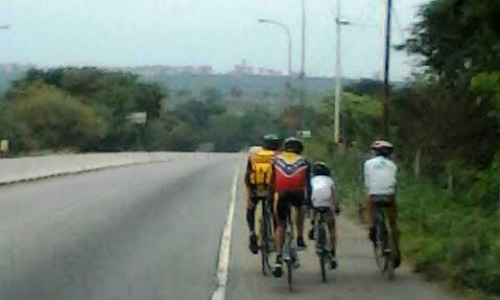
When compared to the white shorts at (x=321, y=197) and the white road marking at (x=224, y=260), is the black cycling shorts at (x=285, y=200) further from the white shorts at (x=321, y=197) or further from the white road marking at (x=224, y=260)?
the white road marking at (x=224, y=260)

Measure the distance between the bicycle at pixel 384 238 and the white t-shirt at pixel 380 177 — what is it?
3.5 inches

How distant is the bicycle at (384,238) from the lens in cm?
1558

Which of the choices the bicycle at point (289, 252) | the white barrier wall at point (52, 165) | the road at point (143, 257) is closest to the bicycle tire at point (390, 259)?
the road at point (143, 257)

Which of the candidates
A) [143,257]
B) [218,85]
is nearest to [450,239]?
[143,257]

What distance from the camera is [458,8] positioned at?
29578 millimetres

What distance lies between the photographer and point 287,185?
14.8m

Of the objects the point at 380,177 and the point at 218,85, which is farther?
the point at 218,85

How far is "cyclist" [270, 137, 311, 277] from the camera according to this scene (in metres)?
14.8

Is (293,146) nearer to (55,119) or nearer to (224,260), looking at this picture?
(224,260)

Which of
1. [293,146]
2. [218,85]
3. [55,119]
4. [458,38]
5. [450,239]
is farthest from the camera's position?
[218,85]

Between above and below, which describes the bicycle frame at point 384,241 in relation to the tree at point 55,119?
above

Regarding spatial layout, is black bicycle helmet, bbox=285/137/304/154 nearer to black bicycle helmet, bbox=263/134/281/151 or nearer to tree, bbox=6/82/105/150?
black bicycle helmet, bbox=263/134/281/151

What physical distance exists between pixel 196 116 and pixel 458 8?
4482 inches

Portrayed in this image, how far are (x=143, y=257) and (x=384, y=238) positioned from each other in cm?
408
